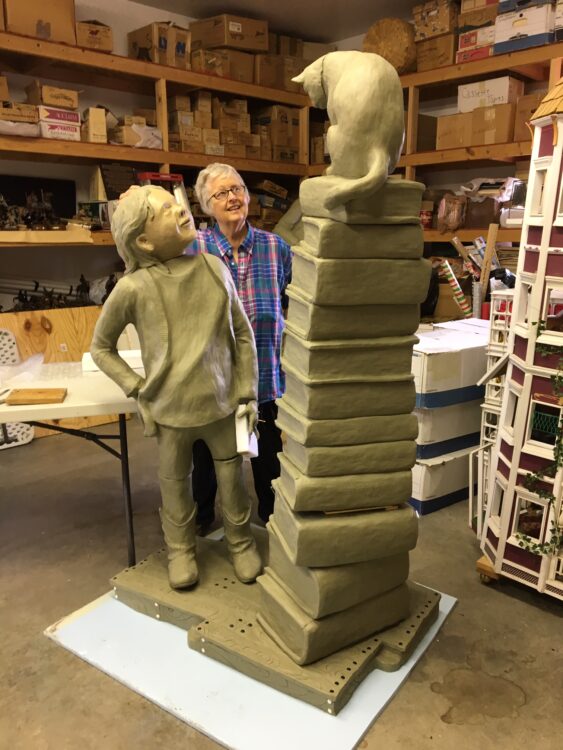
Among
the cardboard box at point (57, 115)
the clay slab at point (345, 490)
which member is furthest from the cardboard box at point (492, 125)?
the clay slab at point (345, 490)

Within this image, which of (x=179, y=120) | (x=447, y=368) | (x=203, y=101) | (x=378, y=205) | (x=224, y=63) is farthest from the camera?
(x=224, y=63)

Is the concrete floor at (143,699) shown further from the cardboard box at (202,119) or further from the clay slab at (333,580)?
the cardboard box at (202,119)

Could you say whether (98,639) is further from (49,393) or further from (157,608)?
(49,393)

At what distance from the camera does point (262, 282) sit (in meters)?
2.41

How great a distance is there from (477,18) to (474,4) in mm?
112

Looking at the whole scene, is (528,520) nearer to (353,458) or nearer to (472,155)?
(353,458)

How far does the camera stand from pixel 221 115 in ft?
15.8

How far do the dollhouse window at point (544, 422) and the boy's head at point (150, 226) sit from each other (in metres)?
1.35

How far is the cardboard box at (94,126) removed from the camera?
13.5ft

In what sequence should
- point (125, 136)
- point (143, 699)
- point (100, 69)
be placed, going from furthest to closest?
1. point (125, 136)
2. point (100, 69)
3. point (143, 699)

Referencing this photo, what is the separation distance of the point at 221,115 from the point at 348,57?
3562 mm

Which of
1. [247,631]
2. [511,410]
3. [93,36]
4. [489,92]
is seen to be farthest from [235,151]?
[247,631]

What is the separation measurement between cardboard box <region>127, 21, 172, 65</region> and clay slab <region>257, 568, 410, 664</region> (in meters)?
4.00

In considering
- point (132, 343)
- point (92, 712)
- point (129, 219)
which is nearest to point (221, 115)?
point (132, 343)
